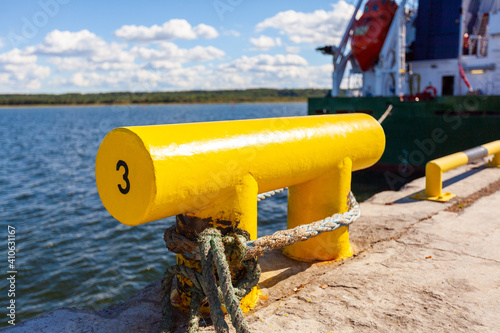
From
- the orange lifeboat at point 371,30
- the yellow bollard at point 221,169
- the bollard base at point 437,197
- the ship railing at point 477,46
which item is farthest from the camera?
the orange lifeboat at point 371,30

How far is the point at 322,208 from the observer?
332 cm

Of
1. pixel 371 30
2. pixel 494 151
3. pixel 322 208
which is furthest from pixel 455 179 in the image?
pixel 371 30

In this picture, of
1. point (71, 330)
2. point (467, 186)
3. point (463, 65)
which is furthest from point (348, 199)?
point (463, 65)

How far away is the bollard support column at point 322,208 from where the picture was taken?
10.7ft

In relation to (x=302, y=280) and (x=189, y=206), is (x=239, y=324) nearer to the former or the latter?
(x=189, y=206)

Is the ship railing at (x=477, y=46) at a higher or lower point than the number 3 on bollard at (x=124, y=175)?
higher

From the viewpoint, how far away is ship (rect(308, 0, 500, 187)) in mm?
11719

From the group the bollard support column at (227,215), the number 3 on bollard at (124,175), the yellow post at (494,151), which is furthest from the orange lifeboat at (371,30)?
the number 3 on bollard at (124,175)

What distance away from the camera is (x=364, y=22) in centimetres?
1588

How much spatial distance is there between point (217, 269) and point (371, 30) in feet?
49.3

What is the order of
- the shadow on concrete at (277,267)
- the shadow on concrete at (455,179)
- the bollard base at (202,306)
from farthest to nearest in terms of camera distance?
1. the shadow on concrete at (455,179)
2. the shadow on concrete at (277,267)
3. the bollard base at (202,306)

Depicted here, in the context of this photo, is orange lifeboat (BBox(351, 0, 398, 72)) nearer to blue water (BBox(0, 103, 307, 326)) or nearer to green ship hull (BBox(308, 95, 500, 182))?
green ship hull (BBox(308, 95, 500, 182))

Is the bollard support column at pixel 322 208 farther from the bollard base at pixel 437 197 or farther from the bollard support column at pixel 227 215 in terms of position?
the bollard base at pixel 437 197

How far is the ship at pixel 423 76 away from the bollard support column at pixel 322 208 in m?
9.58
